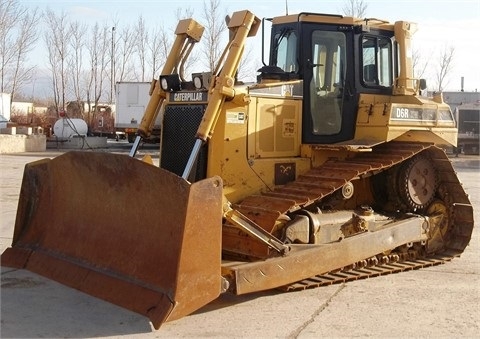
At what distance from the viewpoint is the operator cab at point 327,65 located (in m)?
7.44

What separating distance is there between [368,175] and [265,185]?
4.19 feet

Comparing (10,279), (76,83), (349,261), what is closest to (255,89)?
(349,261)

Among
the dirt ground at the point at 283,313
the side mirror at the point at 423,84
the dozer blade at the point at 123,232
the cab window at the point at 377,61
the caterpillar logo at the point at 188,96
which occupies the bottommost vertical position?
the dirt ground at the point at 283,313

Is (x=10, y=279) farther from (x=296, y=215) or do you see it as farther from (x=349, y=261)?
(x=349, y=261)

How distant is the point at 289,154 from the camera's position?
7344mm

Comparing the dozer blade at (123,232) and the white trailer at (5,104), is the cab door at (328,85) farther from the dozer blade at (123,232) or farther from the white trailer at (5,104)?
the white trailer at (5,104)

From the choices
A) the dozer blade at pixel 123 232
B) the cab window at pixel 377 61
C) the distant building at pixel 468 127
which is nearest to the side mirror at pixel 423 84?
the cab window at pixel 377 61

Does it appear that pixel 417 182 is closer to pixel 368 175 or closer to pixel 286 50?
pixel 368 175

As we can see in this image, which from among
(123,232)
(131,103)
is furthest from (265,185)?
(131,103)

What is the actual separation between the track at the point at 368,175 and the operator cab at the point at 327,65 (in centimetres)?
49

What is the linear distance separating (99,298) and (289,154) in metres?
2.77

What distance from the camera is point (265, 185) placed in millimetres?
7062

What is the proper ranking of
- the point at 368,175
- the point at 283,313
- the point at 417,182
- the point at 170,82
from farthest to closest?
1. the point at 417,182
2. the point at 368,175
3. the point at 170,82
4. the point at 283,313

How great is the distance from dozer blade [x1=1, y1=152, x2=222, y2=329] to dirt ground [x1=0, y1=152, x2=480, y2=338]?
0.18 meters
